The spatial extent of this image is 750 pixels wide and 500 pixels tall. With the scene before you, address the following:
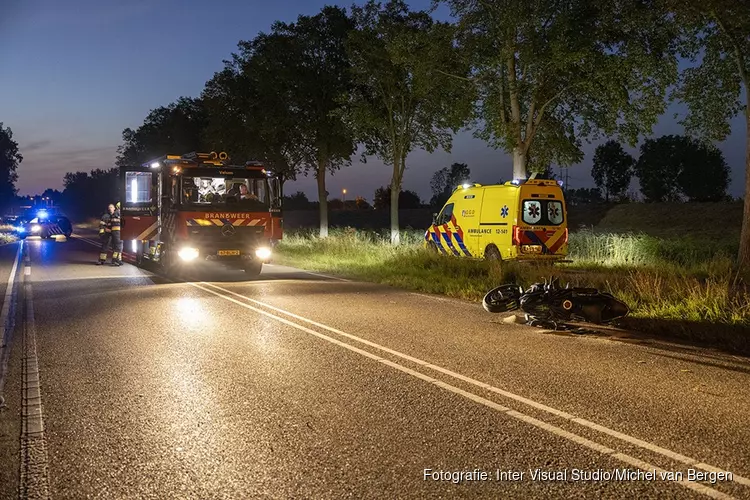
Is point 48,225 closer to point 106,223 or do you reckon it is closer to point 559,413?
point 106,223

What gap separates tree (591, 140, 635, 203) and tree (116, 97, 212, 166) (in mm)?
62403

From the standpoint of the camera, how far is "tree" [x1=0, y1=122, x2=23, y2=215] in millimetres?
94875

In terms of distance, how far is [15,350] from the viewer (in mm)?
7988

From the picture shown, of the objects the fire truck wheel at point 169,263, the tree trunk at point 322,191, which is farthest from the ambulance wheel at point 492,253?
the tree trunk at point 322,191

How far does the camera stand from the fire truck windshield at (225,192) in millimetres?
16641

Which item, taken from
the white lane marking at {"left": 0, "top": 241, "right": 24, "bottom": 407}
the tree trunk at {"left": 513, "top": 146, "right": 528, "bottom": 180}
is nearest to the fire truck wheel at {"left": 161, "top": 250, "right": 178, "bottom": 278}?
the white lane marking at {"left": 0, "top": 241, "right": 24, "bottom": 407}

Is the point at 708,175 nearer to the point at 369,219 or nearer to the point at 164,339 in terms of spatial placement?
the point at 369,219

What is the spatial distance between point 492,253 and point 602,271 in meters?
3.00

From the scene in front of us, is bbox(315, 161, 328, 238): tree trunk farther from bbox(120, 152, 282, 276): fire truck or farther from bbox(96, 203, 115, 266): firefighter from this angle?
bbox(120, 152, 282, 276): fire truck

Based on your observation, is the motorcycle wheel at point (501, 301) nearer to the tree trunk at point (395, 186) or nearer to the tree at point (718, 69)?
the tree at point (718, 69)

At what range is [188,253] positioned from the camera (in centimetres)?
1648

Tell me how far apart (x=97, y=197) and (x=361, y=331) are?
469 ft

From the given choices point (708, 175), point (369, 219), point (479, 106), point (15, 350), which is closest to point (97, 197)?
point (369, 219)

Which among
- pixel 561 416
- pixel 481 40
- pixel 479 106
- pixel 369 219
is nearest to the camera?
pixel 561 416
